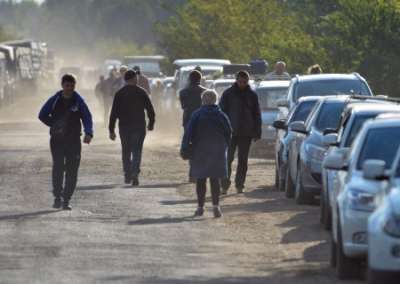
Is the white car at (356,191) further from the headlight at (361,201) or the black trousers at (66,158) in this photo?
the black trousers at (66,158)

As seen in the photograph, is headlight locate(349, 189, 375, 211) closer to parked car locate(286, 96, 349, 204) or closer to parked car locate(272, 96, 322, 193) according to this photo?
parked car locate(286, 96, 349, 204)

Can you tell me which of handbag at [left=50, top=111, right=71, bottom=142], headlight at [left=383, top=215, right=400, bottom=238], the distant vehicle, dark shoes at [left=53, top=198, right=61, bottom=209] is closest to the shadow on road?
dark shoes at [left=53, top=198, right=61, bottom=209]

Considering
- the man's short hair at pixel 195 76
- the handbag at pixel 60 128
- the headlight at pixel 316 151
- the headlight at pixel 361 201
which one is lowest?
the headlight at pixel 316 151

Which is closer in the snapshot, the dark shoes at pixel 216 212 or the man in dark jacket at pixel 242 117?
the dark shoes at pixel 216 212

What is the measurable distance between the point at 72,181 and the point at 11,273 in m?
5.54

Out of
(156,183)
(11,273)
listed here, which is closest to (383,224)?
(11,273)

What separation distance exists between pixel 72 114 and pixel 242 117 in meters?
3.40

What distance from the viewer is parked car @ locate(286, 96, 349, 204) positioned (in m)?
16.1

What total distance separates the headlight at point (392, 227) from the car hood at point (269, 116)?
1815 cm

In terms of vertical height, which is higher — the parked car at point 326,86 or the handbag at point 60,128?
the handbag at point 60,128

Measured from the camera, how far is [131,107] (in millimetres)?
19172

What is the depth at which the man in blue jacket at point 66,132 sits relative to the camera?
51.7ft

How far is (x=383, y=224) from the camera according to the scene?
8.55m

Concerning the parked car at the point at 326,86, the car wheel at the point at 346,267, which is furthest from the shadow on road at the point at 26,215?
the parked car at the point at 326,86
